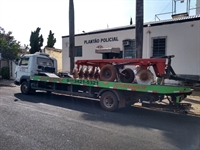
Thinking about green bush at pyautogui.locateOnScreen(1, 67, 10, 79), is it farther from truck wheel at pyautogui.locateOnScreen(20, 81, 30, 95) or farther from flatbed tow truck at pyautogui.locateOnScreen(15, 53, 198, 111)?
flatbed tow truck at pyautogui.locateOnScreen(15, 53, 198, 111)

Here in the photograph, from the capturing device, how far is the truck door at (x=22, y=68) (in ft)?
39.5

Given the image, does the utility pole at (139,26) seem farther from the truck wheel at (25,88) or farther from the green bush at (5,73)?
the green bush at (5,73)

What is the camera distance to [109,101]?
27.5 ft

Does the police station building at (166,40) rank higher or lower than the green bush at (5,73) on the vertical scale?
higher

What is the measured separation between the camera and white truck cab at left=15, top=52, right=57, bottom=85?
11.9 meters

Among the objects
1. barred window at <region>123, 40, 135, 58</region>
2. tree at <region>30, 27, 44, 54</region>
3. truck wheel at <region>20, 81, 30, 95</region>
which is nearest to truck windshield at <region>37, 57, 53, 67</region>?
truck wheel at <region>20, 81, 30, 95</region>

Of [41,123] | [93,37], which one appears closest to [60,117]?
[41,123]

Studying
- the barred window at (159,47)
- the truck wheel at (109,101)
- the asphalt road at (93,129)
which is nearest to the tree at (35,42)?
the barred window at (159,47)

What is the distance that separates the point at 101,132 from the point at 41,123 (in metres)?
1.93

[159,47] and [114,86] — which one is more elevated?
[159,47]

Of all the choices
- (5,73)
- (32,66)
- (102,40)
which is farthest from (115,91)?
(5,73)

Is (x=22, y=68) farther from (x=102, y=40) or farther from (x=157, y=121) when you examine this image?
(x=157, y=121)

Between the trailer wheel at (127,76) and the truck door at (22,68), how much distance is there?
6040mm

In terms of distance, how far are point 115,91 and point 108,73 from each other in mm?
927
